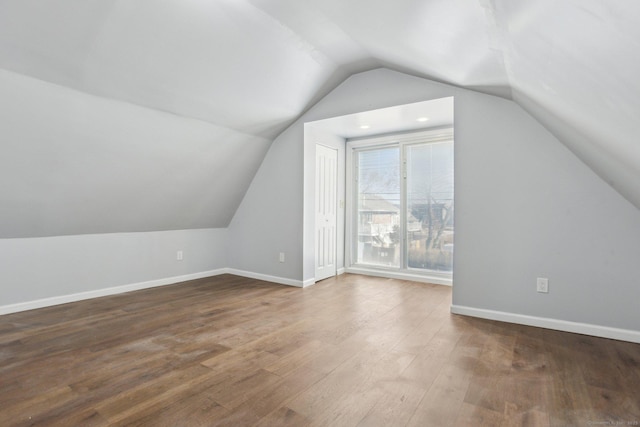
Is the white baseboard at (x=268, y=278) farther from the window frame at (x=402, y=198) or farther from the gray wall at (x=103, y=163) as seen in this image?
the window frame at (x=402, y=198)

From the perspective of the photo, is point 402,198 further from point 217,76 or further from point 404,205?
point 217,76

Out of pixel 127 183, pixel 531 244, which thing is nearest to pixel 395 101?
pixel 531 244

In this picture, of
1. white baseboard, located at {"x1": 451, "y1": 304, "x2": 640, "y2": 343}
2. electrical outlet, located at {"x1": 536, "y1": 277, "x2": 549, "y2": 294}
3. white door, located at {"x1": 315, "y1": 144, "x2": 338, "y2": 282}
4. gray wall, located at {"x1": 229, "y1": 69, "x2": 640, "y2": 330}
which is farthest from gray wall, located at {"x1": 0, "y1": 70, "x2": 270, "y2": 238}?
electrical outlet, located at {"x1": 536, "y1": 277, "x2": 549, "y2": 294}

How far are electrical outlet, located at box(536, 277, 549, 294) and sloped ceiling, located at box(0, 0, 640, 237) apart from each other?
893mm

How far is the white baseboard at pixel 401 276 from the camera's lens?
459 cm

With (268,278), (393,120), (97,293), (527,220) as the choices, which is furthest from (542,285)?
(97,293)

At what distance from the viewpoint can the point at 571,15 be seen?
108 cm

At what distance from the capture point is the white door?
4.76 m

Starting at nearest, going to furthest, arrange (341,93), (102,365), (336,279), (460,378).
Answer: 1. (460,378)
2. (102,365)
3. (341,93)
4. (336,279)

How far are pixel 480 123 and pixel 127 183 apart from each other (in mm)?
3693

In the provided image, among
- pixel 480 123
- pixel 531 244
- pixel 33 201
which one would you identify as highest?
pixel 480 123

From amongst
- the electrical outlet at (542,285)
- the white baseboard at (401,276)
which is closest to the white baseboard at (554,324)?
the electrical outlet at (542,285)

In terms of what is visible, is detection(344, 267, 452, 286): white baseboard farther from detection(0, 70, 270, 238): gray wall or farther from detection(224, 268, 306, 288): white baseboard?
detection(0, 70, 270, 238): gray wall

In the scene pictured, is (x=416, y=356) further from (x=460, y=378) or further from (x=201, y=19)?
(x=201, y=19)
